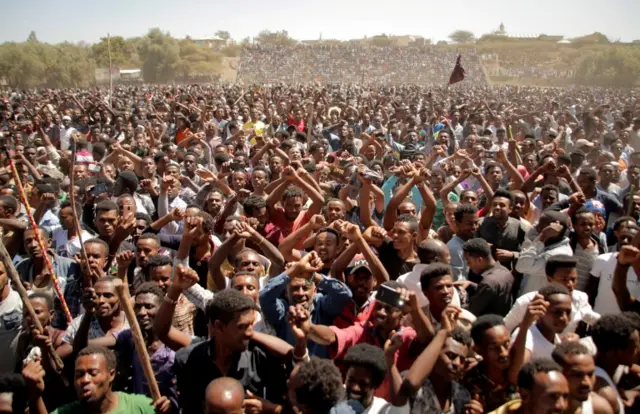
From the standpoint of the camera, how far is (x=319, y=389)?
2.73 m

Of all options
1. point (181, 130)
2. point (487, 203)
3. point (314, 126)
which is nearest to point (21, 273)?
point (487, 203)

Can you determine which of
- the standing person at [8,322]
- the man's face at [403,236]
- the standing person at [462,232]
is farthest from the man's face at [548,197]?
the standing person at [8,322]

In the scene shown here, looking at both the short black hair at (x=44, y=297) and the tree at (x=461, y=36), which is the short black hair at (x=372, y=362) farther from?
→ the tree at (x=461, y=36)

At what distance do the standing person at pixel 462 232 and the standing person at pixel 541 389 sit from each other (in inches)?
80.3

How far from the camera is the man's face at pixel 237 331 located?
300cm

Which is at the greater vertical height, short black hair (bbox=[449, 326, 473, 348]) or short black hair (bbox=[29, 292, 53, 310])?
short black hair (bbox=[449, 326, 473, 348])

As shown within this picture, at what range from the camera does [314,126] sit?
43.8 ft

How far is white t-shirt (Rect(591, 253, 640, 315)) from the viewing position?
14.0ft

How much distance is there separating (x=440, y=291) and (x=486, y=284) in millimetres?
594

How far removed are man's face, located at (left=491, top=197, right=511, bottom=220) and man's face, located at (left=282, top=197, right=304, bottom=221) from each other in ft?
6.05

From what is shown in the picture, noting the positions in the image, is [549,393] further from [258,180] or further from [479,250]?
[258,180]

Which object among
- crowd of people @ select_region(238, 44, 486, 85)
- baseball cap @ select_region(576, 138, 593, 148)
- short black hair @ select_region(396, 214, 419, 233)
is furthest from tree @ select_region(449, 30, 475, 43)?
short black hair @ select_region(396, 214, 419, 233)

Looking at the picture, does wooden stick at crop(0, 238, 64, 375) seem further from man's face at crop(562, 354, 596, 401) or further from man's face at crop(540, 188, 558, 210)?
man's face at crop(540, 188, 558, 210)

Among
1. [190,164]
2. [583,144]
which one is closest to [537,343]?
[190,164]
